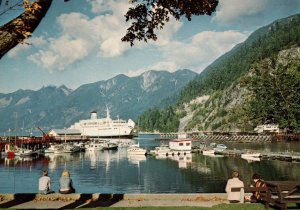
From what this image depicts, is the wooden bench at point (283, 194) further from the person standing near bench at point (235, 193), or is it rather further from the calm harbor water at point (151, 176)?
the calm harbor water at point (151, 176)

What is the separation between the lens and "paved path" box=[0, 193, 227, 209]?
16.7 m

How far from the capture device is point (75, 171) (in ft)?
213

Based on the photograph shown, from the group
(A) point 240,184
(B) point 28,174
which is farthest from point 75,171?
(A) point 240,184

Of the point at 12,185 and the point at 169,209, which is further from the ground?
the point at 169,209

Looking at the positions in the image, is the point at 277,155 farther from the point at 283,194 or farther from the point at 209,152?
the point at 283,194

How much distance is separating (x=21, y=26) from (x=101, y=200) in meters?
11.0

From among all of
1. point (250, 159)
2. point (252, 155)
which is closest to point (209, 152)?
point (252, 155)

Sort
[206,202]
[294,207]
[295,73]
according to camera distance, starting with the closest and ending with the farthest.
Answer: [294,207] < [206,202] < [295,73]

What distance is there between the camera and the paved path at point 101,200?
1673cm

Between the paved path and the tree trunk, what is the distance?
948 cm

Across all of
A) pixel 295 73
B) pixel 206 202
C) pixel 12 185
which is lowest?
pixel 12 185

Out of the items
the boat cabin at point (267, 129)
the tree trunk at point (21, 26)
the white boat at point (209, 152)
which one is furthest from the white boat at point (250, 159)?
the boat cabin at point (267, 129)

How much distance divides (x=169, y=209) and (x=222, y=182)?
36.5 metres

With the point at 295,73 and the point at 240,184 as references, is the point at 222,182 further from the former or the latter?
the point at 295,73
